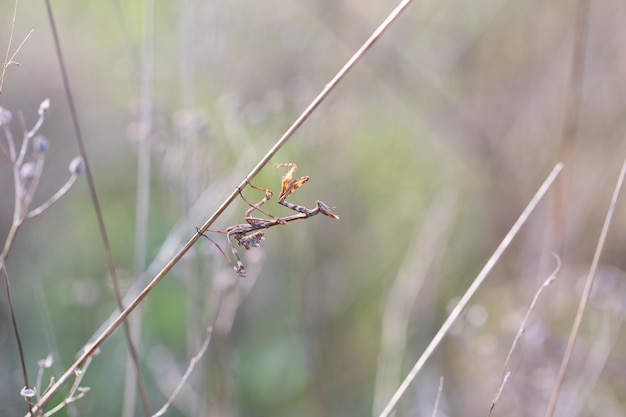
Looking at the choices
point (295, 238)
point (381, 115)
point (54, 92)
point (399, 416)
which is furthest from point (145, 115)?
point (381, 115)

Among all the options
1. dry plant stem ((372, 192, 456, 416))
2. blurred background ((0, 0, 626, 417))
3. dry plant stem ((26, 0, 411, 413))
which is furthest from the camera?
blurred background ((0, 0, 626, 417))

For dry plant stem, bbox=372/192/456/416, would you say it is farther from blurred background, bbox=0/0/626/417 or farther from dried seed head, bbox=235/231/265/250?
dried seed head, bbox=235/231/265/250

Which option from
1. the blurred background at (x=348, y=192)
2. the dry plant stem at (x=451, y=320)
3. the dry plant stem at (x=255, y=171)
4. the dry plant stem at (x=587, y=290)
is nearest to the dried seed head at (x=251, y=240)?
the dry plant stem at (x=255, y=171)

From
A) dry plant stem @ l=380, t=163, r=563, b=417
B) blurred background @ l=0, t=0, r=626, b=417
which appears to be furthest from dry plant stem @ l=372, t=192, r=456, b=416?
dry plant stem @ l=380, t=163, r=563, b=417

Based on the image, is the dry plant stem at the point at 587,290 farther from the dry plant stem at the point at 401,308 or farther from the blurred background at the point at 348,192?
the blurred background at the point at 348,192

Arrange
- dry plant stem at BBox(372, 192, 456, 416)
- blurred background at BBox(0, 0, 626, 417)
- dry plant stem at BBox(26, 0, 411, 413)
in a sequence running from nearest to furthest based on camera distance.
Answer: dry plant stem at BBox(26, 0, 411, 413)
dry plant stem at BBox(372, 192, 456, 416)
blurred background at BBox(0, 0, 626, 417)

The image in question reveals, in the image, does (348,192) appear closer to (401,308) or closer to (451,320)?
(401,308)

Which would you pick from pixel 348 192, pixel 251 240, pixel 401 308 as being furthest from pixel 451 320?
pixel 348 192

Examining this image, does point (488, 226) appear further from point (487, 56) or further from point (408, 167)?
point (487, 56)

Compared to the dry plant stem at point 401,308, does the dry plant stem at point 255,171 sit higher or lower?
higher
